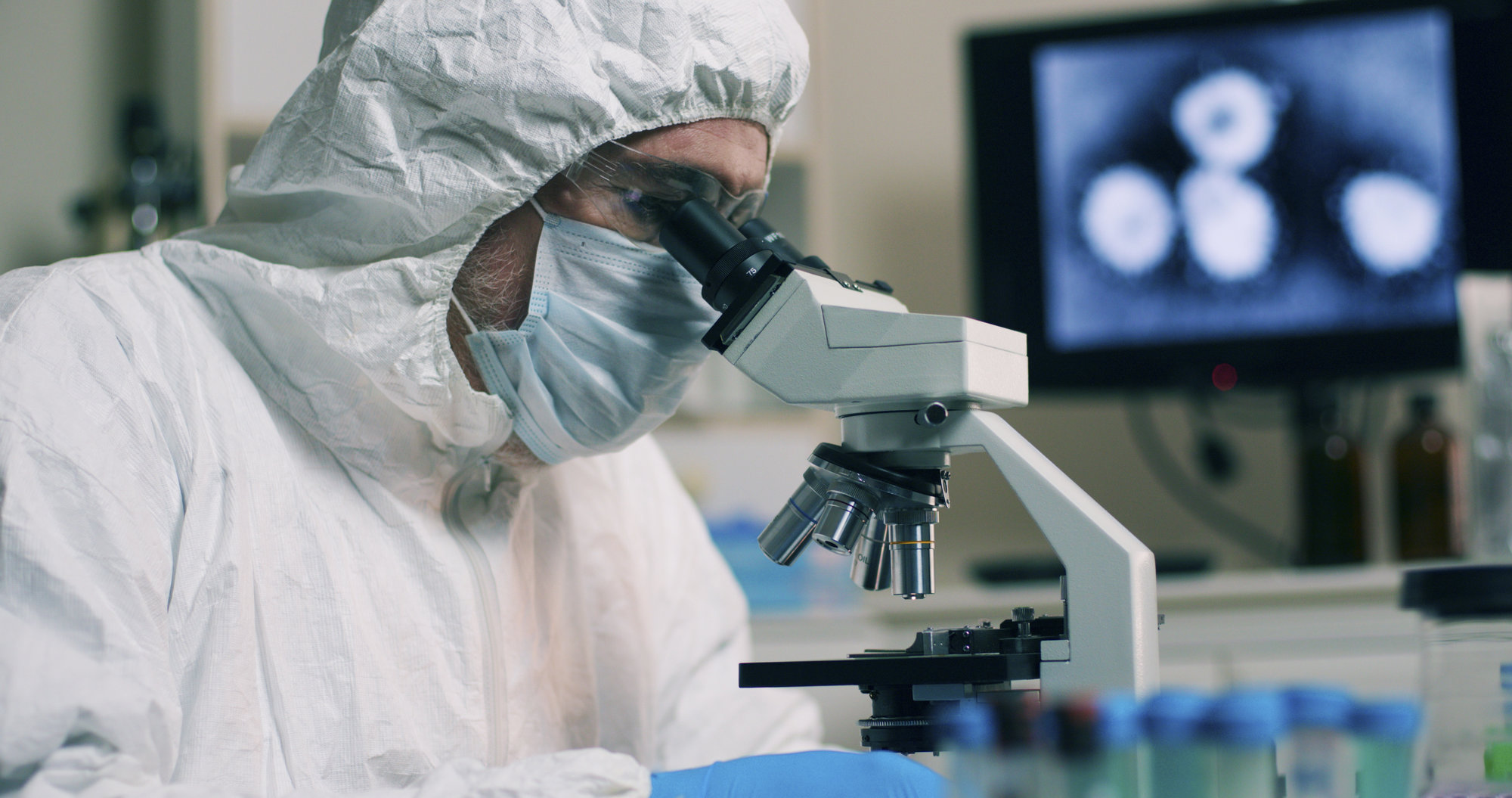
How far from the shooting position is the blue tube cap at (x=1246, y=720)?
0.44 meters

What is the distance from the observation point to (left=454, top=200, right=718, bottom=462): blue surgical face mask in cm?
102

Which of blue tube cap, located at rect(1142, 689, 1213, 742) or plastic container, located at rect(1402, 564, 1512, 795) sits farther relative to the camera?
plastic container, located at rect(1402, 564, 1512, 795)

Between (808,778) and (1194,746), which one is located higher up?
(1194,746)

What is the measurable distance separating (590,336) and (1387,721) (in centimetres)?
71

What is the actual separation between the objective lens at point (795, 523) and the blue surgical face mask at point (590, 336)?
22 cm

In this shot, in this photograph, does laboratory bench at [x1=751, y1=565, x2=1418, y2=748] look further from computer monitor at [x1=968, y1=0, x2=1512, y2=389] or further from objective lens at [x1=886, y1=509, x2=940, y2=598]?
objective lens at [x1=886, y1=509, x2=940, y2=598]

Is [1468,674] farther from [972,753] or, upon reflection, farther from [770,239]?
[770,239]

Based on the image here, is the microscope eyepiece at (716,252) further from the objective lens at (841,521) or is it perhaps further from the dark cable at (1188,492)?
the dark cable at (1188,492)

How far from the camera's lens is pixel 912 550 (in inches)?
32.7

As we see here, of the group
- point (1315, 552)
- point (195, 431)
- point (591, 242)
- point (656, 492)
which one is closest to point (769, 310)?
point (591, 242)

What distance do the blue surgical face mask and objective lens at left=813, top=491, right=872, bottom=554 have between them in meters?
0.25

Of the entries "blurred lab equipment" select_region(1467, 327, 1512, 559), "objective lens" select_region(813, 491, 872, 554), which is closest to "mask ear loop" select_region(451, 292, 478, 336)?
"objective lens" select_region(813, 491, 872, 554)

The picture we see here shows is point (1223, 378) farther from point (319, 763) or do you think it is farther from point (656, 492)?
point (319, 763)

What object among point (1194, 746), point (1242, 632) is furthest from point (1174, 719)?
point (1242, 632)
